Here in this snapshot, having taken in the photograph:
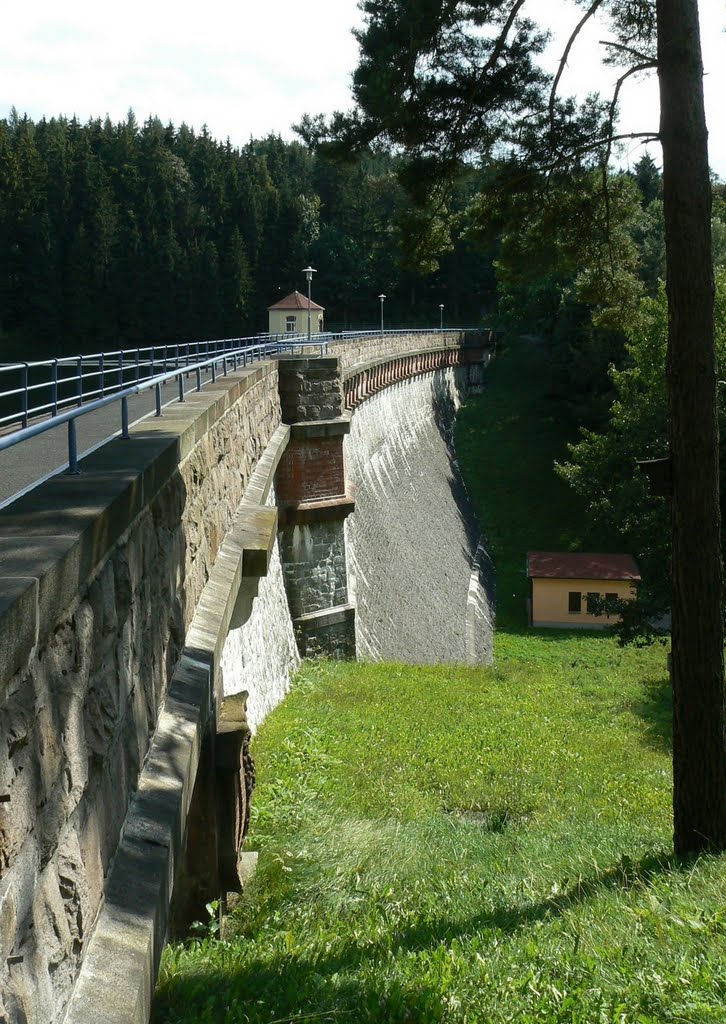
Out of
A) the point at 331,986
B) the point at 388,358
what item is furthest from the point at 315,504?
the point at 388,358

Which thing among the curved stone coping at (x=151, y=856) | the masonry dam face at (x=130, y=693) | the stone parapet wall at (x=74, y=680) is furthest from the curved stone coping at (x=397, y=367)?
the stone parapet wall at (x=74, y=680)

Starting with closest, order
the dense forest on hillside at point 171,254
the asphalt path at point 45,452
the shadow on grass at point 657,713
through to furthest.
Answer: the asphalt path at point 45,452
the shadow on grass at point 657,713
the dense forest on hillside at point 171,254

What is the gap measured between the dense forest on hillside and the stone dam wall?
37.7 meters

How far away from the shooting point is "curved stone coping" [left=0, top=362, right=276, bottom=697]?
8.25ft

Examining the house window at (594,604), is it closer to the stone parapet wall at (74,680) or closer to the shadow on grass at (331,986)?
the shadow on grass at (331,986)

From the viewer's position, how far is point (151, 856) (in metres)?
3.77

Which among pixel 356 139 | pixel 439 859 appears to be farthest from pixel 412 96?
pixel 439 859

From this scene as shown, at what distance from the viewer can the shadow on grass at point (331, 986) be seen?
14.1 ft

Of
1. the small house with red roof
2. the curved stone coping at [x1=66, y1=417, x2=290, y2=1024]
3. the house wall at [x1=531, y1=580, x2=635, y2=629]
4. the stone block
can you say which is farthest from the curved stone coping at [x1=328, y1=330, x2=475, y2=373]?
the stone block

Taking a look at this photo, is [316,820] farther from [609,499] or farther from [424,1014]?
[609,499]

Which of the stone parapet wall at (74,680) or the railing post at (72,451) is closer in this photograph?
the stone parapet wall at (74,680)

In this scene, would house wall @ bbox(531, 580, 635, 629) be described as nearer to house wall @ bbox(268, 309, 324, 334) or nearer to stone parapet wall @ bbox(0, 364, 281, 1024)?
house wall @ bbox(268, 309, 324, 334)

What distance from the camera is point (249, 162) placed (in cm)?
9781

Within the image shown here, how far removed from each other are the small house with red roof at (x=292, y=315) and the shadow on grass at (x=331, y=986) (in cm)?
4435
